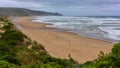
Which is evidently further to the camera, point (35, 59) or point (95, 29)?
point (95, 29)

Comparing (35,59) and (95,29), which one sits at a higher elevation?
(35,59)

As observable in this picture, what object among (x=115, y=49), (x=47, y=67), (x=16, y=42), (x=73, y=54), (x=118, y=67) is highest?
(x=115, y=49)

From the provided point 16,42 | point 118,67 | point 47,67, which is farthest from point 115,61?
point 16,42

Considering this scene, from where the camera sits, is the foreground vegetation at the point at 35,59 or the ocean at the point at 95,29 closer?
the foreground vegetation at the point at 35,59

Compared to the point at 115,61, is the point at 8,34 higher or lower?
lower

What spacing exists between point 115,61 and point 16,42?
10.9m

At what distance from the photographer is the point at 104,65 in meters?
3.76

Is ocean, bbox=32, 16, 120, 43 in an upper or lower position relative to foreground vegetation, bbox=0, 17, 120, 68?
lower

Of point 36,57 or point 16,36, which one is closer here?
point 36,57

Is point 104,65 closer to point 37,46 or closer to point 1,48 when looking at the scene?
point 1,48

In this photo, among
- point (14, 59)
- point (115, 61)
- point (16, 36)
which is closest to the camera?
point (115, 61)

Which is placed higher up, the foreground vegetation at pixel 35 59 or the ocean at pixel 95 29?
the foreground vegetation at pixel 35 59

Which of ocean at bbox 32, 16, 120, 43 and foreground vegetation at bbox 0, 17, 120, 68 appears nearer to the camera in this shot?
foreground vegetation at bbox 0, 17, 120, 68

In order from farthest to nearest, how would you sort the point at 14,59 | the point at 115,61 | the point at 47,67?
the point at 14,59
the point at 47,67
the point at 115,61
